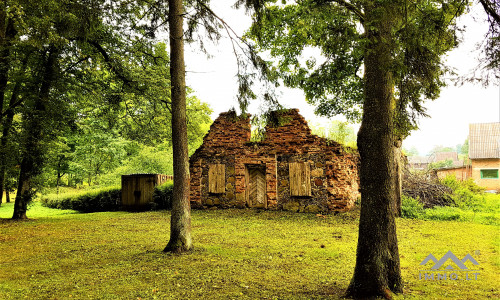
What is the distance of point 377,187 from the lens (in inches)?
160

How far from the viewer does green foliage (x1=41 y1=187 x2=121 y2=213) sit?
60.1 feet

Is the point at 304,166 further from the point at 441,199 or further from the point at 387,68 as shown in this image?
the point at 387,68

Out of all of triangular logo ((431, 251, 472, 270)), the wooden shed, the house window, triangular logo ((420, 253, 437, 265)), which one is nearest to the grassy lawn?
Result: triangular logo ((420, 253, 437, 265))

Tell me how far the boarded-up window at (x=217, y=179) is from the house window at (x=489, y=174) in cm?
2610

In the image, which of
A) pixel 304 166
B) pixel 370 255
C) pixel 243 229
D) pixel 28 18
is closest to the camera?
pixel 370 255

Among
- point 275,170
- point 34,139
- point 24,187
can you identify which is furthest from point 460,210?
point 24,187

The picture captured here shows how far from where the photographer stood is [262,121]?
777cm

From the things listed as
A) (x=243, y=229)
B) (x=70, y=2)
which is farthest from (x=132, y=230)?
(x=70, y=2)

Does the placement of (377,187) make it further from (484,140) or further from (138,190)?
(484,140)

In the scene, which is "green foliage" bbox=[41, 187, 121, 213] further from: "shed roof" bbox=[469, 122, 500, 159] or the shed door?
"shed roof" bbox=[469, 122, 500, 159]

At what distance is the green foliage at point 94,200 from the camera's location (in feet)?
60.1

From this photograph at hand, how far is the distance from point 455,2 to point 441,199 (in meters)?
12.5

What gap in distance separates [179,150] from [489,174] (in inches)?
1259

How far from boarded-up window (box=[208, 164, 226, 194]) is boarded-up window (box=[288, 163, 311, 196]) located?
325 cm
